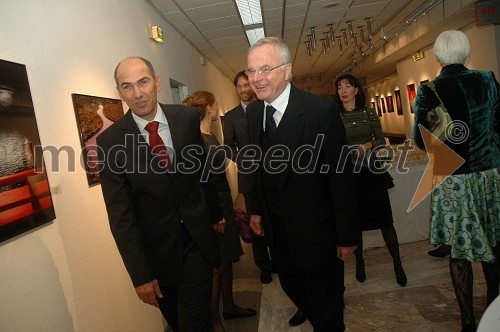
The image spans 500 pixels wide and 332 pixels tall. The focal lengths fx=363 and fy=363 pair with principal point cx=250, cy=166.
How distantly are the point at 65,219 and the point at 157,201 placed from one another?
0.56m

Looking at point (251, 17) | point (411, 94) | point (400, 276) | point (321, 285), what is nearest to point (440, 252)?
point (400, 276)

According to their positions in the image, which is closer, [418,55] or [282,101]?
[282,101]

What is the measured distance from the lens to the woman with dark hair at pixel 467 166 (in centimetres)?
199

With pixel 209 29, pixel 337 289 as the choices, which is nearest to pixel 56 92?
pixel 337 289

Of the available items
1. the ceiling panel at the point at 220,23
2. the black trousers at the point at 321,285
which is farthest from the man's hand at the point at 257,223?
the ceiling panel at the point at 220,23

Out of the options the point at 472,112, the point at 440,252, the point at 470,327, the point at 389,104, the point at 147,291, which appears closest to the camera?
the point at 147,291

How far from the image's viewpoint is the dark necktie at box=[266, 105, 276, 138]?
178 centimetres

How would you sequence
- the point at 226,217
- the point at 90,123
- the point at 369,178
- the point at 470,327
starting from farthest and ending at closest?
the point at 369,178 < the point at 226,217 < the point at 90,123 < the point at 470,327

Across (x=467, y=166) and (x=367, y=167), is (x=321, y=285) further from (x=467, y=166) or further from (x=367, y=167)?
(x=367, y=167)

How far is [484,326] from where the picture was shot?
2.56ft

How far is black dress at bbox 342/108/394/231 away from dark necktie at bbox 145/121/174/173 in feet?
5.68

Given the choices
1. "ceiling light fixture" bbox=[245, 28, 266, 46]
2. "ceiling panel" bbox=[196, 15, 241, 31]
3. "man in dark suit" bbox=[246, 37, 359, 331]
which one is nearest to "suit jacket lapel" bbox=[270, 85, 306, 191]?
"man in dark suit" bbox=[246, 37, 359, 331]

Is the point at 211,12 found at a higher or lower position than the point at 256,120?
higher

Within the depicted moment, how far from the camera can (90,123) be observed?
7.44 ft
